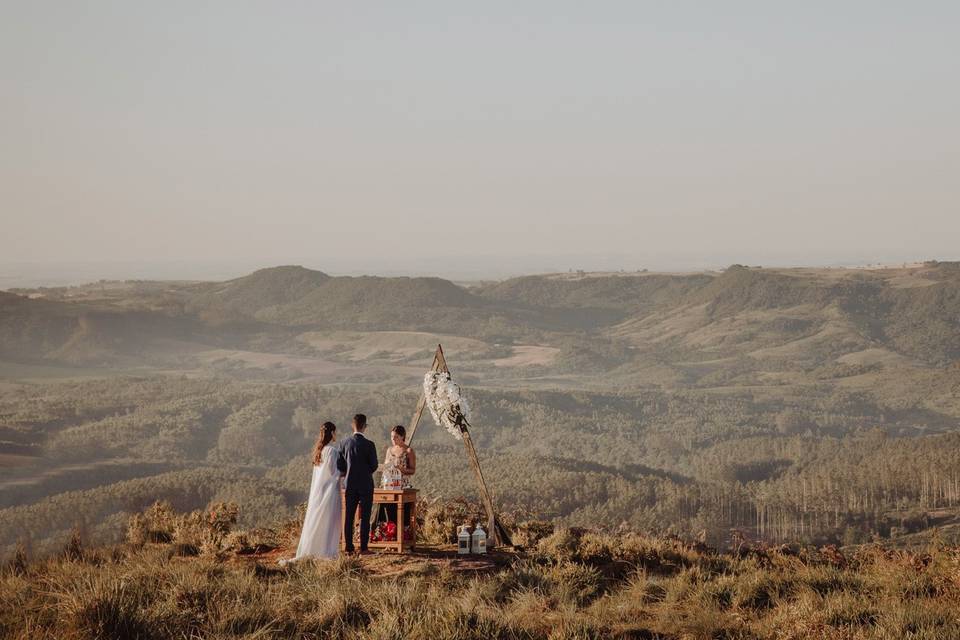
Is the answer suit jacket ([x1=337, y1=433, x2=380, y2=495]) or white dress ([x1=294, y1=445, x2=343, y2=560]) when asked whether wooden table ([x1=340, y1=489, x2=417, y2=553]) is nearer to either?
white dress ([x1=294, y1=445, x2=343, y2=560])

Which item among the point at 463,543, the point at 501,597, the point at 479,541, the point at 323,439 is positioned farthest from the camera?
the point at 479,541

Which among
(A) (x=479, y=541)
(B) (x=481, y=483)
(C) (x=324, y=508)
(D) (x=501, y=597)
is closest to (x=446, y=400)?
(B) (x=481, y=483)

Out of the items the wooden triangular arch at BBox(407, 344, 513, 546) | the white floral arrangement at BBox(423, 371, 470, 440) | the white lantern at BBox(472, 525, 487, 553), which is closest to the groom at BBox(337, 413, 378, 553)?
the wooden triangular arch at BBox(407, 344, 513, 546)

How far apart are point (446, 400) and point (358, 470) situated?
9.81 ft

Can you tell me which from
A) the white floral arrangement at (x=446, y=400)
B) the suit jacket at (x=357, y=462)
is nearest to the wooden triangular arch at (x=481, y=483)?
the white floral arrangement at (x=446, y=400)

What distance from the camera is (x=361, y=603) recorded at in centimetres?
1574

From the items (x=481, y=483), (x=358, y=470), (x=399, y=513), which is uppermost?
(x=358, y=470)

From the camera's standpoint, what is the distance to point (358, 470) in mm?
20000

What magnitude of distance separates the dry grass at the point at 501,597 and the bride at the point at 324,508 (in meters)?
0.81

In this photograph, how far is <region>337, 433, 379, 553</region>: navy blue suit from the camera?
65.5ft

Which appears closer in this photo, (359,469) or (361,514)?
(359,469)

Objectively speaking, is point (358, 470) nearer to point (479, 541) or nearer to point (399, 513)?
point (399, 513)

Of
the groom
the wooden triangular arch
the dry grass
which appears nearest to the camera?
the dry grass

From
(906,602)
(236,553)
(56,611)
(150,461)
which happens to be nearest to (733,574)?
(906,602)
